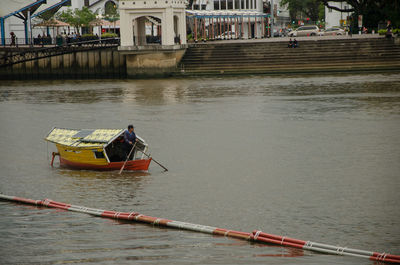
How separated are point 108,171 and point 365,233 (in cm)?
1061

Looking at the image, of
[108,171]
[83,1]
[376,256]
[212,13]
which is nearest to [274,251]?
[376,256]

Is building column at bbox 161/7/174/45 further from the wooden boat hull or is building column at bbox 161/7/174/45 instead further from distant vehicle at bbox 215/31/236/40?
the wooden boat hull

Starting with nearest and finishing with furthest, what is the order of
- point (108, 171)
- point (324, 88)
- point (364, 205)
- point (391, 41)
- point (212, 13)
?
point (364, 205) < point (108, 171) < point (324, 88) < point (391, 41) < point (212, 13)

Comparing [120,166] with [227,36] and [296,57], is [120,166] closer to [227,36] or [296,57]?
[296,57]

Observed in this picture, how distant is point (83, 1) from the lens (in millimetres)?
102312

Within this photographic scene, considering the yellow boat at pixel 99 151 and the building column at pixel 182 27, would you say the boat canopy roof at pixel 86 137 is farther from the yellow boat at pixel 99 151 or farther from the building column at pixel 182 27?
the building column at pixel 182 27

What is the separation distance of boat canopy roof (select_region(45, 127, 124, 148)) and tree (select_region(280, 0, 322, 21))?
4448 inches

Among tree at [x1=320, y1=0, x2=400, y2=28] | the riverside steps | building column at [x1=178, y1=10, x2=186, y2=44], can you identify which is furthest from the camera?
building column at [x1=178, y1=10, x2=186, y2=44]

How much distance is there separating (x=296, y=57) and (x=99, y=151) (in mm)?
39237

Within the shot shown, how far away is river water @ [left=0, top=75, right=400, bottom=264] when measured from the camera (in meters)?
15.6

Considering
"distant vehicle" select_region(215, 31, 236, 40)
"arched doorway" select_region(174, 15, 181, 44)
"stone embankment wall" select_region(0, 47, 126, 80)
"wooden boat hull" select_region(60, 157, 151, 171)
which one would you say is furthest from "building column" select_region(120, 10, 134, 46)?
"wooden boat hull" select_region(60, 157, 151, 171)

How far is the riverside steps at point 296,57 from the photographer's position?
193ft

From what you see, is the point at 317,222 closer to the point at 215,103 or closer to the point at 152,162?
the point at 152,162

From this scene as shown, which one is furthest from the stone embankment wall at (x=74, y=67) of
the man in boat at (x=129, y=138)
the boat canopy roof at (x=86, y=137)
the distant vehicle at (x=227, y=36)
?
the man in boat at (x=129, y=138)
